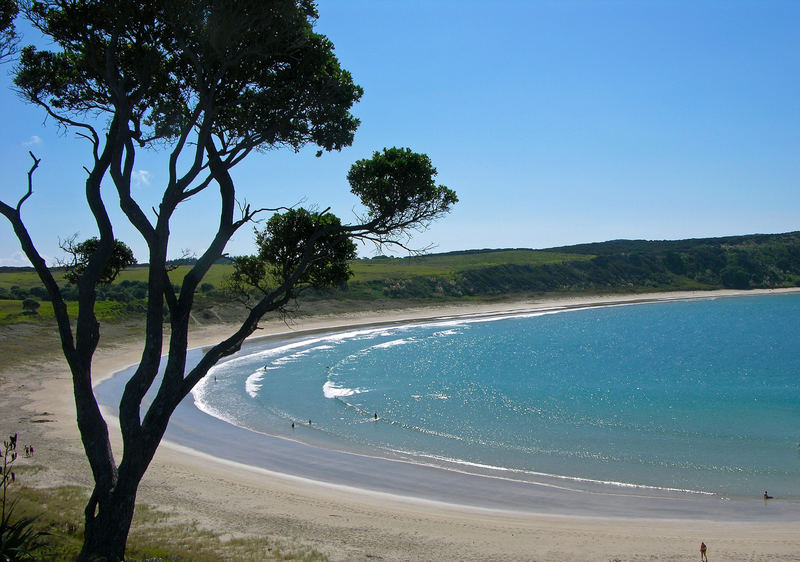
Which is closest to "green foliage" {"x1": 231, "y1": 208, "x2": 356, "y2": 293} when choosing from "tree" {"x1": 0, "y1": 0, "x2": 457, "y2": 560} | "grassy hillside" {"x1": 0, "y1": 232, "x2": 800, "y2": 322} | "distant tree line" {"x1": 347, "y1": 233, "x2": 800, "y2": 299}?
"tree" {"x1": 0, "y1": 0, "x2": 457, "y2": 560}

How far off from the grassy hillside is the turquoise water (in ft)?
84.2

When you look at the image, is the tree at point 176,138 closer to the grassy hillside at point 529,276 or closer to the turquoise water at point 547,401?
the turquoise water at point 547,401

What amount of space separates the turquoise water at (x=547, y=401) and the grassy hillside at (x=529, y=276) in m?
25.7

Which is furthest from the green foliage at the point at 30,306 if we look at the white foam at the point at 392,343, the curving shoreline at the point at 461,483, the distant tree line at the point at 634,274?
the distant tree line at the point at 634,274

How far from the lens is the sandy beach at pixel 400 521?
50.4 ft

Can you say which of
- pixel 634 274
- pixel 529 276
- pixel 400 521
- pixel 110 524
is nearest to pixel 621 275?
pixel 634 274

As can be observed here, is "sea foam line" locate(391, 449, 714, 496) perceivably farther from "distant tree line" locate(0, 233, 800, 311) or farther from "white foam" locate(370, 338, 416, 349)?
"distant tree line" locate(0, 233, 800, 311)

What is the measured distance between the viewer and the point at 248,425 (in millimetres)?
30938

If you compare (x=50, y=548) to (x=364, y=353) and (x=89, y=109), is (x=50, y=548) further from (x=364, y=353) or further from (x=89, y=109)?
(x=364, y=353)

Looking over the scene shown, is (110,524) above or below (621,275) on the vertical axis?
below

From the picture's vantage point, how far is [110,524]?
10.3 metres

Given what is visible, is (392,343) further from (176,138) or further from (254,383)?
(176,138)

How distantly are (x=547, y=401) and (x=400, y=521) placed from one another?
2204 cm

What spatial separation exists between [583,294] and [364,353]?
3232 inches
